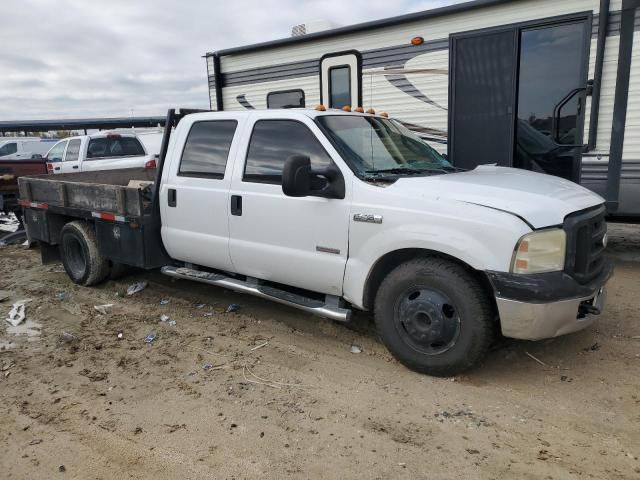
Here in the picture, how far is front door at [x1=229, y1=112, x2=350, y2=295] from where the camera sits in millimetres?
4094

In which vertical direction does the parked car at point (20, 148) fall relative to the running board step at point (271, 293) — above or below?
above

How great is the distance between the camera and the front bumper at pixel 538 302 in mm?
3283

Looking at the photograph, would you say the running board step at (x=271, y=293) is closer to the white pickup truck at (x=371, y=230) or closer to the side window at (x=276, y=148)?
the white pickup truck at (x=371, y=230)

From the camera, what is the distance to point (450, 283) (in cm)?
354

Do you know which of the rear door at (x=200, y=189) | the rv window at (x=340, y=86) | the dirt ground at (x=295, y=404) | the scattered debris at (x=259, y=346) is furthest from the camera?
the rv window at (x=340, y=86)

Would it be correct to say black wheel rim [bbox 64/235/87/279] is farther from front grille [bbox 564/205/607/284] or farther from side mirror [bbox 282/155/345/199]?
front grille [bbox 564/205/607/284]

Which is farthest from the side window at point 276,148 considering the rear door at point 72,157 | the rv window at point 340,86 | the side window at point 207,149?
the rear door at point 72,157

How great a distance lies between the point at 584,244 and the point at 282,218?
2.22 meters

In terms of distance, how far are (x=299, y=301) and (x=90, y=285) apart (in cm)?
318

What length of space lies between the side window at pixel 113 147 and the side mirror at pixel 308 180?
9152mm

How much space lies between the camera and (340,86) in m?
8.05

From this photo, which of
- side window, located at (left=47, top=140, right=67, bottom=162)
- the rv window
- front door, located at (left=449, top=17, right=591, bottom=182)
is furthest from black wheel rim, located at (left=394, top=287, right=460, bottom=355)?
side window, located at (left=47, top=140, right=67, bottom=162)

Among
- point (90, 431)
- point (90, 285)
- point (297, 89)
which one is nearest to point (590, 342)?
point (90, 431)

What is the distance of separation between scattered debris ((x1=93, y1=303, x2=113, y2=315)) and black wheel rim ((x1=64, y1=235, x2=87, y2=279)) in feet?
3.03
